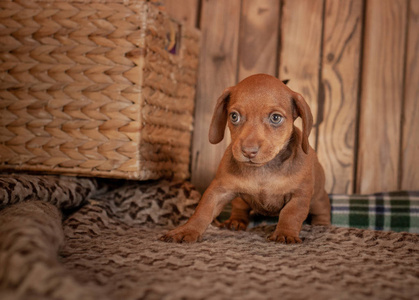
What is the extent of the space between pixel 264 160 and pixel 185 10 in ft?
6.74

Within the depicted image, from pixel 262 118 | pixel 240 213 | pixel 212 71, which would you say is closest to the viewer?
pixel 262 118

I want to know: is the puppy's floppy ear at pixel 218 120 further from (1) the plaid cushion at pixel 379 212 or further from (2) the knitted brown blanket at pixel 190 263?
(1) the plaid cushion at pixel 379 212

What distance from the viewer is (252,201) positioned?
8.24 feet

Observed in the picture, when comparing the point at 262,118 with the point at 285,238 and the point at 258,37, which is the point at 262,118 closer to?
the point at 285,238

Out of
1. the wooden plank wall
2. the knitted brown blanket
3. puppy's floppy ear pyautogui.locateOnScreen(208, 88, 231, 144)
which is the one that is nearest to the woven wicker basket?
the knitted brown blanket

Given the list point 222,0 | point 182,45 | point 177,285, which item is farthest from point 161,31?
point 177,285

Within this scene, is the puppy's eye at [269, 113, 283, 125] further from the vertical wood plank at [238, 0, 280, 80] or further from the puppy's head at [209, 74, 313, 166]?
the vertical wood plank at [238, 0, 280, 80]

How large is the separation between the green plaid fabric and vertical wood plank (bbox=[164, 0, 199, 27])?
6.02 ft

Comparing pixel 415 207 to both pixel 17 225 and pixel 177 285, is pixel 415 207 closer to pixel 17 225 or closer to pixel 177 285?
pixel 177 285

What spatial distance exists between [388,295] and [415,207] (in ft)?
6.31

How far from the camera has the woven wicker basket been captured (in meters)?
2.71

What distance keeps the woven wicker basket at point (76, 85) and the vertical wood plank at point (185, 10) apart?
33.0 inches

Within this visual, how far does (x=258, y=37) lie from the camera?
11.5 feet

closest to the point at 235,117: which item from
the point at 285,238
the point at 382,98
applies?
the point at 285,238
